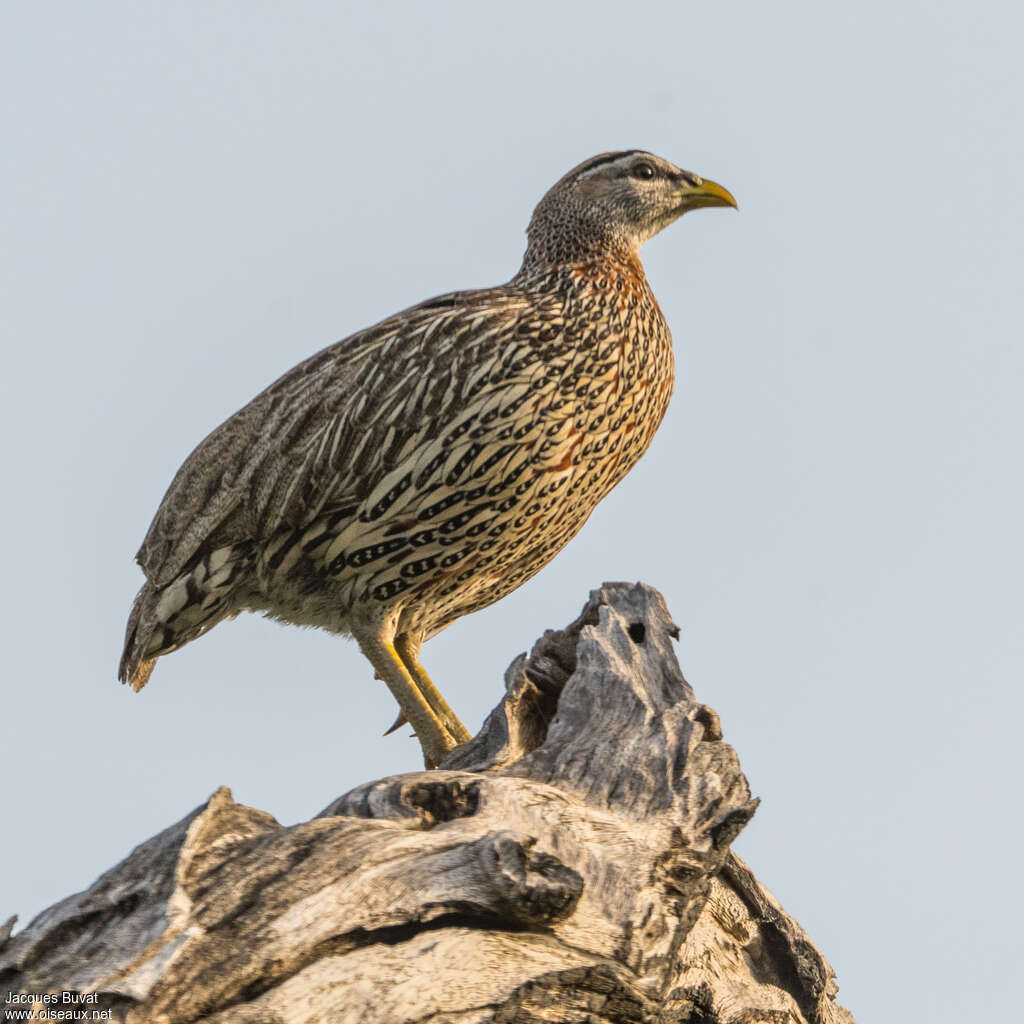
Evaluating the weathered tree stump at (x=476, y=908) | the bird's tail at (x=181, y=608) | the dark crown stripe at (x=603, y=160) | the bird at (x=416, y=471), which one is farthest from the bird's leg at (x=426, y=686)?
the dark crown stripe at (x=603, y=160)

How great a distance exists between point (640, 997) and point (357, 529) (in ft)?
11.5

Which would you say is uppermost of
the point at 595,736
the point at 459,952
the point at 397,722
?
the point at 397,722

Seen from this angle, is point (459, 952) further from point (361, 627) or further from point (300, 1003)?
point (361, 627)

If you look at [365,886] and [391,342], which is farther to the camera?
[391,342]

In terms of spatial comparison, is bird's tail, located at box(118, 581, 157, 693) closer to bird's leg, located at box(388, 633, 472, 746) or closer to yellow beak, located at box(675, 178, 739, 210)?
bird's leg, located at box(388, 633, 472, 746)

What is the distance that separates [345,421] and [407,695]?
1431mm

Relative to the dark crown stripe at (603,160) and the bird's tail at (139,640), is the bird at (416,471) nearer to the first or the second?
the bird's tail at (139,640)

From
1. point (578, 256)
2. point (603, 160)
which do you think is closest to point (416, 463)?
→ point (578, 256)

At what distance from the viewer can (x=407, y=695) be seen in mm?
7844

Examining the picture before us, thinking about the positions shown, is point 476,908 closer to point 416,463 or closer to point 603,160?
point 416,463

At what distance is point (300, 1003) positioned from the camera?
4207 mm

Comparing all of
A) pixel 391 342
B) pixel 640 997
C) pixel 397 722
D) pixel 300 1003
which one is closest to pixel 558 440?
pixel 391 342

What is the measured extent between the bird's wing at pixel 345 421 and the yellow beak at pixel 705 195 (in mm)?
1473

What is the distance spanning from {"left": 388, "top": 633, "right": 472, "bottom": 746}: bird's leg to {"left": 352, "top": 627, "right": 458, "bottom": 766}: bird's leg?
94 millimetres
